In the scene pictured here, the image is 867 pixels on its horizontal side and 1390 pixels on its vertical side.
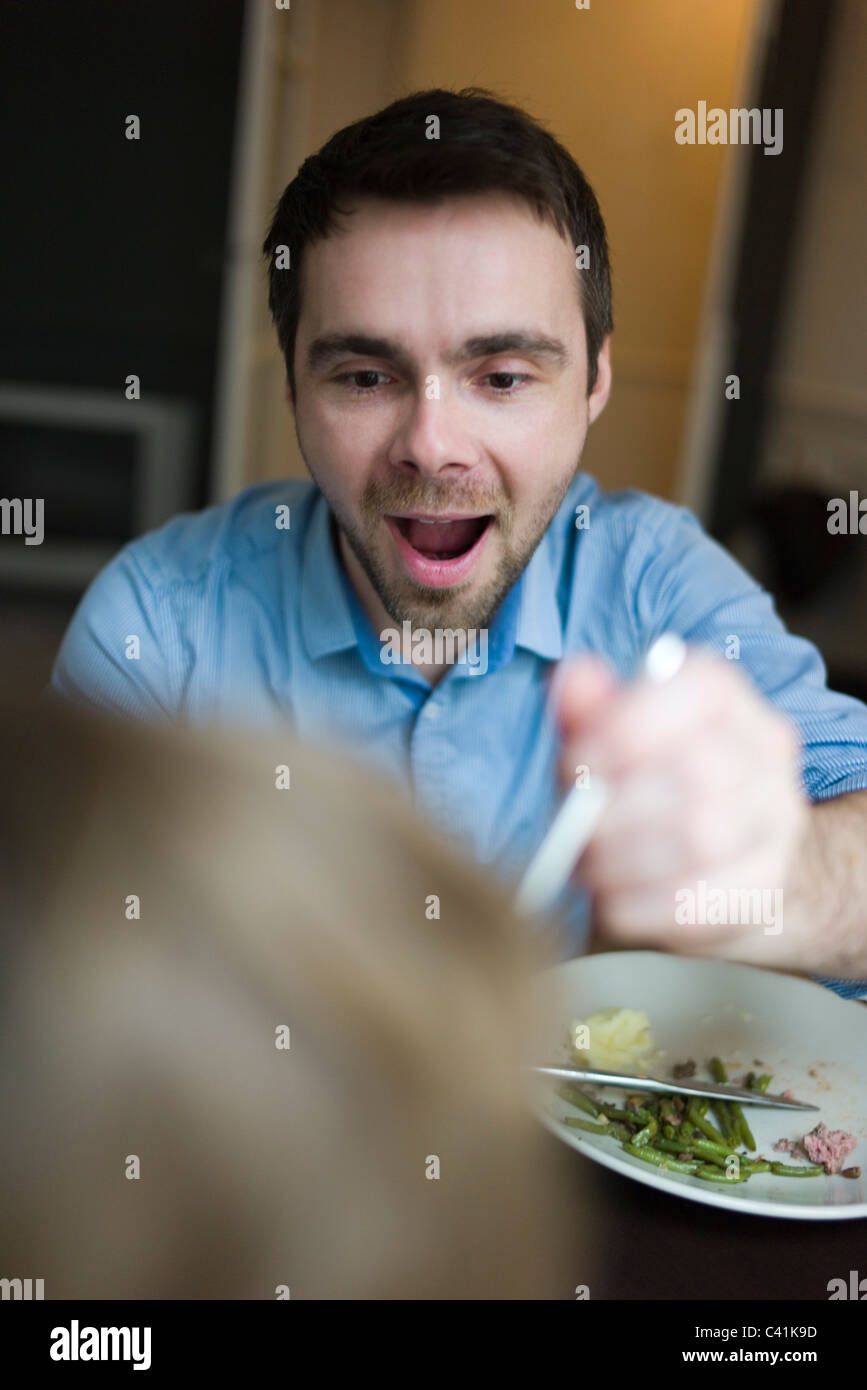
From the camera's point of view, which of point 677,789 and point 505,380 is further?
point 505,380

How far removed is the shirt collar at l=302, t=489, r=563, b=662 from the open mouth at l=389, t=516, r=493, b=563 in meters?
0.07

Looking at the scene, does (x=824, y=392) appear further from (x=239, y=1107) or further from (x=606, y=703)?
(x=239, y=1107)

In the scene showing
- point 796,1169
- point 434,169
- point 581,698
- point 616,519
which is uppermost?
point 434,169

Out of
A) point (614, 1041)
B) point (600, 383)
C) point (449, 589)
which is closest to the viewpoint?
point (614, 1041)

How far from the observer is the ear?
1.17 meters

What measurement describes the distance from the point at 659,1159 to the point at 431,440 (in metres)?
0.61

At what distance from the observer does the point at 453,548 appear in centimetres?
113

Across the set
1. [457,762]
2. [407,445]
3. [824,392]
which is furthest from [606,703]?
[824,392]

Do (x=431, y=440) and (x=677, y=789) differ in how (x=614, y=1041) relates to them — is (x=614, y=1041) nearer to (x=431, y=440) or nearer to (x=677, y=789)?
(x=677, y=789)

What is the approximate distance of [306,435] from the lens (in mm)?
1071

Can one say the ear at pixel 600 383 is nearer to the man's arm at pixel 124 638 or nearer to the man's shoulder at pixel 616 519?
the man's shoulder at pixel 616 519

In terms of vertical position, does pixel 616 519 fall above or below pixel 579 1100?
above

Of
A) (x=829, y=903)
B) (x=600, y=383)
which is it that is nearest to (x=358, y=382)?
(x=600, y=383)

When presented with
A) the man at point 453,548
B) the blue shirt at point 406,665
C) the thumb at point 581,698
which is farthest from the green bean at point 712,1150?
the blue shirt at point 406,665
